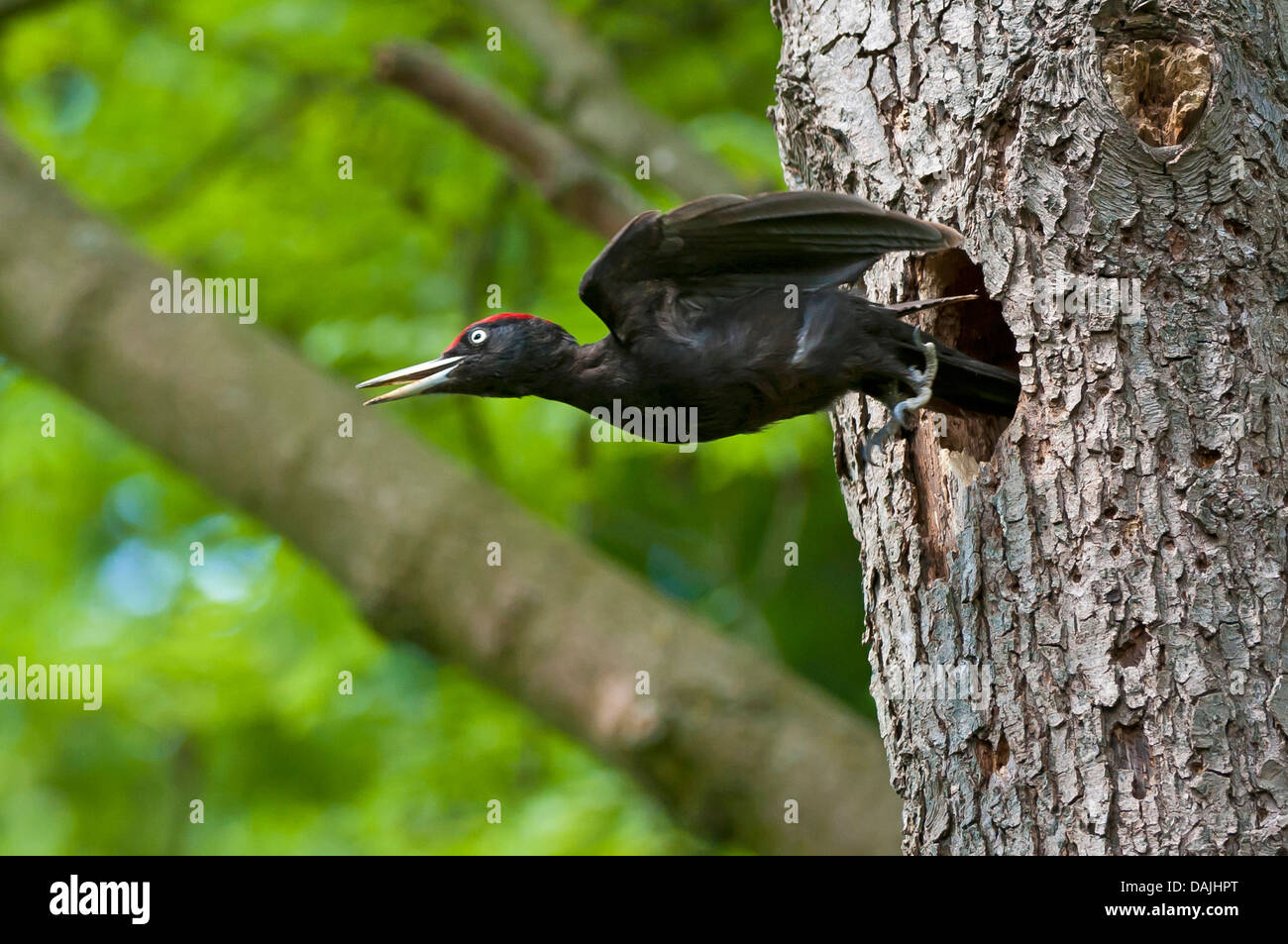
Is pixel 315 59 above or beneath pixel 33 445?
above

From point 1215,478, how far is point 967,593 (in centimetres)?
57

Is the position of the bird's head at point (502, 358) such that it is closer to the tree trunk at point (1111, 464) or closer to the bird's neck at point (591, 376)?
the bird's neck at point (591, 376)

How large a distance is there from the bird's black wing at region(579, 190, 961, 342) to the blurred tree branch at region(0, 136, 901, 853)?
93.7 inches

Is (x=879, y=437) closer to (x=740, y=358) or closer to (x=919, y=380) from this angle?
(x=919, y=380)

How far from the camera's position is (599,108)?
18.4 ft

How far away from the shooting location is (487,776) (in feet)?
24.0

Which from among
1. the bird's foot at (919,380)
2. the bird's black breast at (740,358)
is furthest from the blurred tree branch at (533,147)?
the bird's foot at (919,380)

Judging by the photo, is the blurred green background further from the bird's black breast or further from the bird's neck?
the bird's black breast

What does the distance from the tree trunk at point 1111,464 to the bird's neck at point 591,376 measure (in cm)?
79

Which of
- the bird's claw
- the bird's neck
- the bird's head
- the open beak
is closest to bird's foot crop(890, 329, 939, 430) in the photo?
the bird's claw

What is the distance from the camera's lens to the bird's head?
10.3ft

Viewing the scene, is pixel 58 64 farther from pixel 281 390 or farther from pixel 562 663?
pixel 562 663

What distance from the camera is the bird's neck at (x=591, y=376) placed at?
3.05 metres

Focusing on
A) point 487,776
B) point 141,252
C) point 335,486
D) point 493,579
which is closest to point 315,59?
point 141,252
